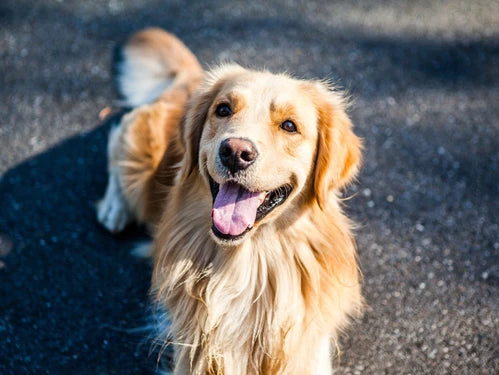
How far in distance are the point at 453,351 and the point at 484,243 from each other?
1004 millimetres

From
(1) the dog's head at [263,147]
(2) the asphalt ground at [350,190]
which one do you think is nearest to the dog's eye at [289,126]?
(1) the dog's head at [263,147]

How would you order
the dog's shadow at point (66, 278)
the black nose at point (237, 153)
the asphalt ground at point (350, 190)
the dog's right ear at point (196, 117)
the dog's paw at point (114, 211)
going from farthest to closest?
the dog's paw at point (114, 211)
the asphalt ground at point (350, 190)
the dog's shadow at point (66, 278)
the dog's right ear at point (196, 117)
the black nose at point (237, 153)

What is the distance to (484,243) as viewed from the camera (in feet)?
12.9

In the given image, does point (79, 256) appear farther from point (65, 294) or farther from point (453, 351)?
point (453, 351)

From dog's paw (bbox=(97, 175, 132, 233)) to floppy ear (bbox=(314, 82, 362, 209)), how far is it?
166 centimetres

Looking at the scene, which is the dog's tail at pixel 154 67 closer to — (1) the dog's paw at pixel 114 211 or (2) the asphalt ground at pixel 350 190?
(2) the asphalt ground at pixel 350 190

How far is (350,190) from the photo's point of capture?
169 inches

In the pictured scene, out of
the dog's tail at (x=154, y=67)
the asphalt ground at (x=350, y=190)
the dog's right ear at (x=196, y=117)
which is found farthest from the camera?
the dog's tail at (x=154, y=67)

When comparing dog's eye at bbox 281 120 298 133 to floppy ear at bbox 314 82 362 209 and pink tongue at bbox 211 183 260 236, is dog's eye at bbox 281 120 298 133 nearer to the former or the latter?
floppy ear at bbox 314 82 362 209

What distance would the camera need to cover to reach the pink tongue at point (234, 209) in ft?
8.39

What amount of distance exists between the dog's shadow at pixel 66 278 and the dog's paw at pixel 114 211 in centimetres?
7

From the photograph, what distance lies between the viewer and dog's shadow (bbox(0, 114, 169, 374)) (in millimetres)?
3146

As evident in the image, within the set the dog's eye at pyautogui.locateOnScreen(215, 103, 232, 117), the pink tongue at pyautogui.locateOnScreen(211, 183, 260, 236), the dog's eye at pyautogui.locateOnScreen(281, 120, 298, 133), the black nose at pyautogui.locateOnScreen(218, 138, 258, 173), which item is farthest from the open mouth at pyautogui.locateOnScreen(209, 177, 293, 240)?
the dog's eye at pyautogui.locateOnScreen(215, 103, 232, 117)

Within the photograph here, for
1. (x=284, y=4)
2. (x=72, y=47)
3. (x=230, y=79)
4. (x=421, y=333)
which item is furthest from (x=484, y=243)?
(x=72, y=47)
